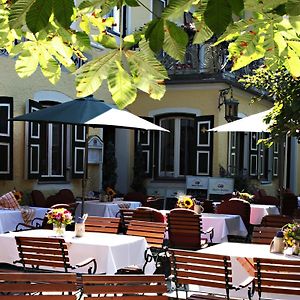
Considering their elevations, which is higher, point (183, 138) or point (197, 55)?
point (197, 55)

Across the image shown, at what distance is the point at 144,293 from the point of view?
4680mm

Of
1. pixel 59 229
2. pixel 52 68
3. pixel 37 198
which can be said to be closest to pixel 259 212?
pixel 37 198

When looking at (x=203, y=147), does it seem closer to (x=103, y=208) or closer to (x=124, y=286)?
(x=103, y=208)

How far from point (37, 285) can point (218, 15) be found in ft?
8.62

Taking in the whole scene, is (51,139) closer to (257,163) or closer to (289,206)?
(289,206)

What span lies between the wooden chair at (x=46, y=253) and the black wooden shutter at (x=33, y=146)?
6.37 meters

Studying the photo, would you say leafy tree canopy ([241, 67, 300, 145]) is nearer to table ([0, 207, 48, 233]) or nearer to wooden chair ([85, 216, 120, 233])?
wooden chair ([85, 216, 120, 233])

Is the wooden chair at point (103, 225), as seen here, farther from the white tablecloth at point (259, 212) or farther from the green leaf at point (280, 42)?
the green leaf at point (280, 42)

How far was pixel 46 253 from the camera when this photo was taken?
6.32 m

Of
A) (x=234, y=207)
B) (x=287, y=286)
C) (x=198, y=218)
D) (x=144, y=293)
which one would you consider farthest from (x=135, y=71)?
(x=234, y=207)

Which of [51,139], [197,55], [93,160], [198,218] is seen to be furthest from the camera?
[197,55]

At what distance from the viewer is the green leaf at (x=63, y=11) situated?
252 centimetres

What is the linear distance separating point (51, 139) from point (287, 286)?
9.44 meters

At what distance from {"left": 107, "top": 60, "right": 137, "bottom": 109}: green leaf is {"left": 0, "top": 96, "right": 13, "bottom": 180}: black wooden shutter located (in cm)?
909
